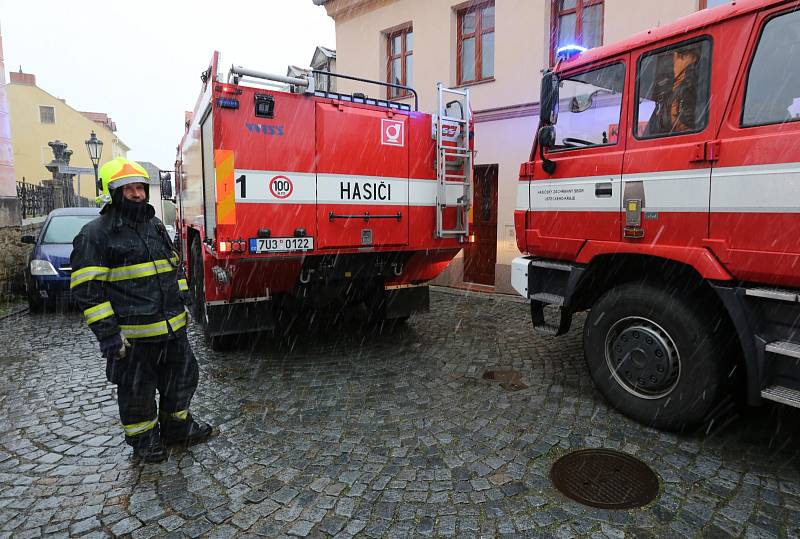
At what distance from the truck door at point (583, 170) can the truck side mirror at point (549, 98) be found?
0.05 m

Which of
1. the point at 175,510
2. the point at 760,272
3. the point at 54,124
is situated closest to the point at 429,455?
the point at 175,510

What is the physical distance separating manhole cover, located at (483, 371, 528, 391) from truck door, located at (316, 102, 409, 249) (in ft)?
5.53

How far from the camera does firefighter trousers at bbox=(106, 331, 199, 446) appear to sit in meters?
3.21

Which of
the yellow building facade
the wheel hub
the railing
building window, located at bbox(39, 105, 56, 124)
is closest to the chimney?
the yellow building facade

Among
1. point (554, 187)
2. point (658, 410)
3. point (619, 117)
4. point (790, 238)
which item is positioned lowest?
point (658, 410)

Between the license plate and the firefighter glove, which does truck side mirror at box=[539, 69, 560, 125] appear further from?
the firefighter glove

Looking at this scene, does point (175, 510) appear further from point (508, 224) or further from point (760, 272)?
point (508, 224)

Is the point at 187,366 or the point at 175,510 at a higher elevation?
the point at 187,366

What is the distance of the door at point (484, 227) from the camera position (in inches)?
383

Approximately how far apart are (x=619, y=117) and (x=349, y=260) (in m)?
2.86

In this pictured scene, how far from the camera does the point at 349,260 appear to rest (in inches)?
210

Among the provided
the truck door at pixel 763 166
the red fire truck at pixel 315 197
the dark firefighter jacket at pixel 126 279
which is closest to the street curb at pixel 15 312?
the red fire truck at pixel 315 197

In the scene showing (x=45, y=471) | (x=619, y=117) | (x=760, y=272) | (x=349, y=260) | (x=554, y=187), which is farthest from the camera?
(x=349, y=260)

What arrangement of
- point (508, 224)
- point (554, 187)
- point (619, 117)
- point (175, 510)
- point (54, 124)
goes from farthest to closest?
point (54, 124), point (508, 224), point (554, 187), point (619, 117), point (175, 510)
